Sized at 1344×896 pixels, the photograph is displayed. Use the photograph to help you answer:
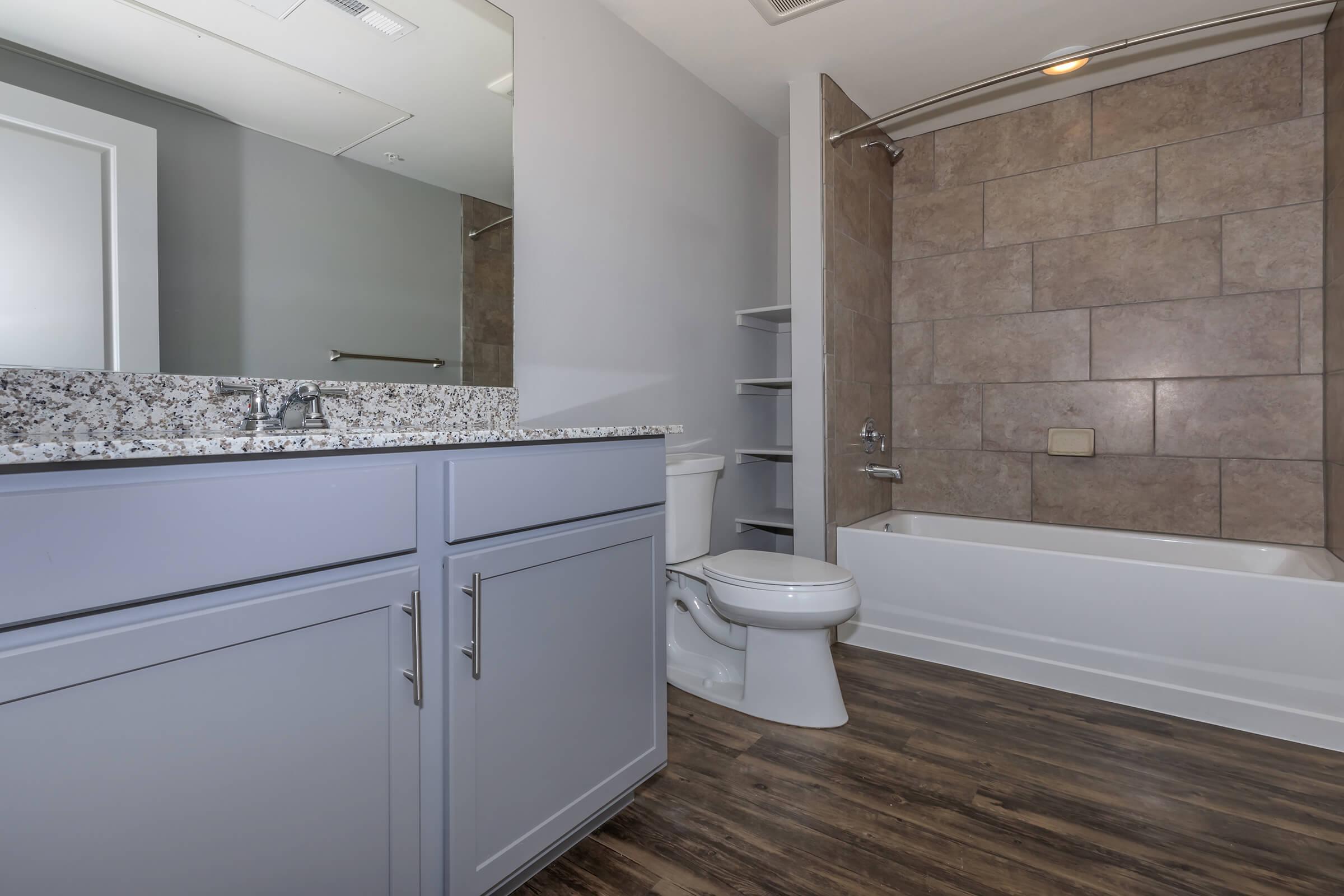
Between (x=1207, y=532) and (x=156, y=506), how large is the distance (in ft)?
10.8

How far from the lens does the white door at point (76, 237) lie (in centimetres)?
108

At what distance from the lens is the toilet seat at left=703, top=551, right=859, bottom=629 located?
1918 mm

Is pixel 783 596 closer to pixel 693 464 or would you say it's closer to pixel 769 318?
pixel 693 464

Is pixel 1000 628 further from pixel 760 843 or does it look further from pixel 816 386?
pixel 760 843

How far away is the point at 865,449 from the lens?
297cm

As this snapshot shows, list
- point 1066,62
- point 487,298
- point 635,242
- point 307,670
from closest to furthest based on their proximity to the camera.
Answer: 1. point 307,670
2. point 487,298
3. point 1066,62
4. point 635,242

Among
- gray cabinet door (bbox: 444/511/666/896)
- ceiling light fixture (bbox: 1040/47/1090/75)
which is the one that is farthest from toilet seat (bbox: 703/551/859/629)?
ceiling light fixture (bbox: 1040/47/1090/75)

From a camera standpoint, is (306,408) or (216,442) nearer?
(216,442)

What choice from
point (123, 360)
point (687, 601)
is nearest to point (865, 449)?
point (687, 601)

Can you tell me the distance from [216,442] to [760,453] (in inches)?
88.9

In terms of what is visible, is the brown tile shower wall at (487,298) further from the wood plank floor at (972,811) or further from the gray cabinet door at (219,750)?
the wood plank floor at (972,811)

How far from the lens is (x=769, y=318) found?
311cm

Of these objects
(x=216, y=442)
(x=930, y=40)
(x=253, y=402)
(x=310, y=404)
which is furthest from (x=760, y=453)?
(x=216, y=442)

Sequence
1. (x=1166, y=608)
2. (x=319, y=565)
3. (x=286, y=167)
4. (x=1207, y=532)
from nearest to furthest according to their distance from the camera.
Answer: (x=319, y=565) → (x=286, y=167) → (x=1166, y=608) → (x=1207, y=532)
